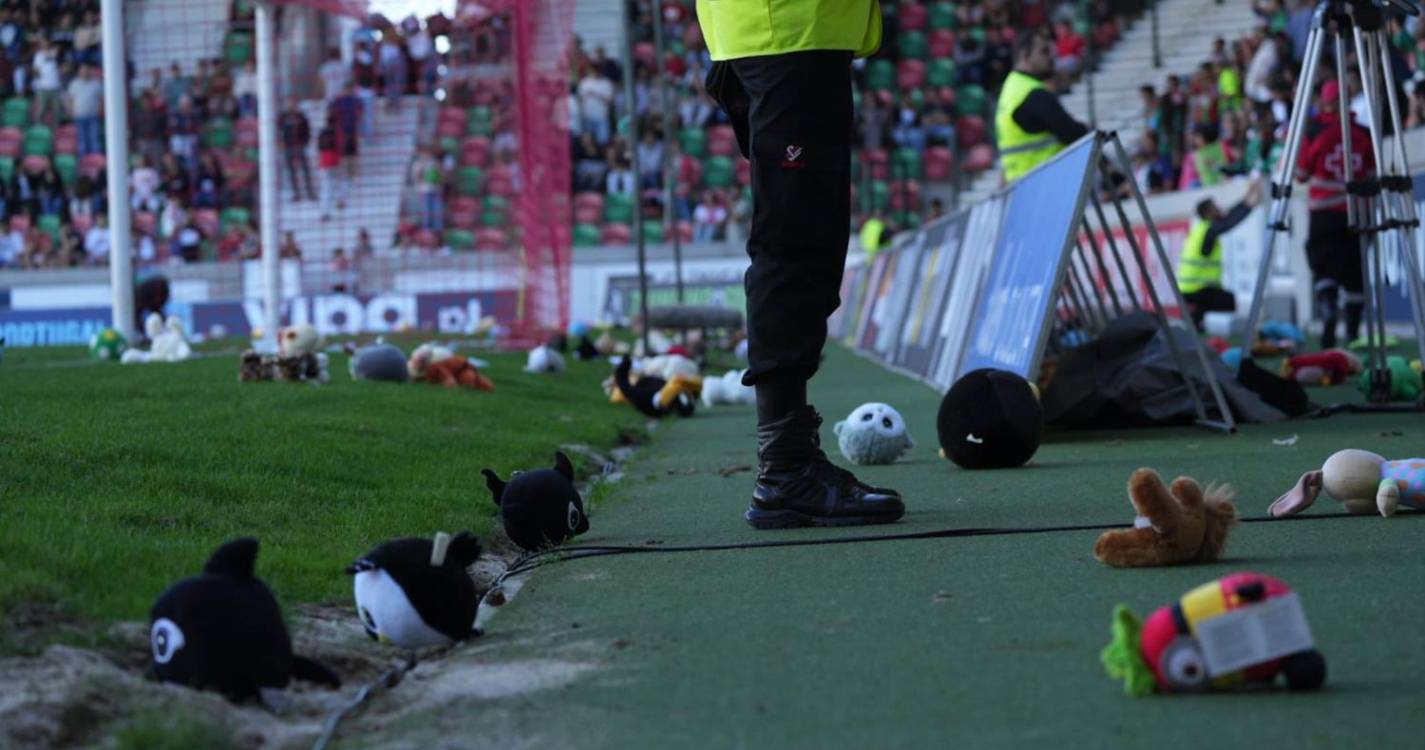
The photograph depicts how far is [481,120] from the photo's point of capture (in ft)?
67.6

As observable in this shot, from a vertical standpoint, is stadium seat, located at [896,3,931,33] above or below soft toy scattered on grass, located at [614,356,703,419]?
above

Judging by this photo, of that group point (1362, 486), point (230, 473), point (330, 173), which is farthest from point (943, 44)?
point (1362, 486)

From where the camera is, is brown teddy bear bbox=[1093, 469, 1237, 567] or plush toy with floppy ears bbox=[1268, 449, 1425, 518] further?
plush toy with floppy ears bbox=[1268, 449, 1425, 518]

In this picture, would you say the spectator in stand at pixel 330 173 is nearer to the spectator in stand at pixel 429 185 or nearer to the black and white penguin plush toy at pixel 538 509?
the spectator in stand at pixel 429 185

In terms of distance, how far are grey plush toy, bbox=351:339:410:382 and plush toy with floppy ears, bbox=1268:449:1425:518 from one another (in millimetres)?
7001

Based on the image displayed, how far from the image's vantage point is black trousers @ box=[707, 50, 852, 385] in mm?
4785

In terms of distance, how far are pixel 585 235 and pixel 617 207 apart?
741 millimetres

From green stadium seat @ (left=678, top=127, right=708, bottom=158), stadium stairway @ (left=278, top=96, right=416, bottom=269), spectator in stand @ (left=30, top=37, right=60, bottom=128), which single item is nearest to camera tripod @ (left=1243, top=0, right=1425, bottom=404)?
stadium stairway @ (left=278, top=96, right=416, bottom=269)

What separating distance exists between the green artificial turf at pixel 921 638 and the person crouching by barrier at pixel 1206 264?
39.7ft

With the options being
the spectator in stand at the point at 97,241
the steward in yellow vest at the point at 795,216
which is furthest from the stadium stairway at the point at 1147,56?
the steward in yellow vest at the point at 795,216

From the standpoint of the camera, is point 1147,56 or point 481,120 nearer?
point 481,120

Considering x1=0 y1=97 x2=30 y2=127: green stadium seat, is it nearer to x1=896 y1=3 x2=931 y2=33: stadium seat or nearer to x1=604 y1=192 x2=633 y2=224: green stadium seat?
x1=604 y1=192 x2=633 y2=224: green stadium seat

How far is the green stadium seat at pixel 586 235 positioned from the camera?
2973 cm

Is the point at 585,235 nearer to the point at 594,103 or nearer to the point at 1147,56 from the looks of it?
the point at 594,103
